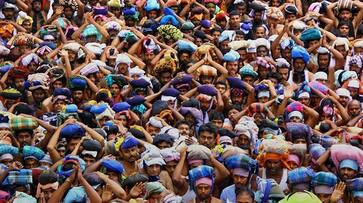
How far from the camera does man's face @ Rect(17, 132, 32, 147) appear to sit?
1255cm

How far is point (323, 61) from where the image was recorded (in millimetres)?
14914

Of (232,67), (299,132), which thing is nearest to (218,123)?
(299,132)

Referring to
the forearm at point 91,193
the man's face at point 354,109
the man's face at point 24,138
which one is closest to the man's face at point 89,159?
the forearm at point 91,193

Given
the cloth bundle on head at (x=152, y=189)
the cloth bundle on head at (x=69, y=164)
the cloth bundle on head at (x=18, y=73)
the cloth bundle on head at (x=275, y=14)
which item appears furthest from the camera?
the cloth bundle on head at (x=275, y=14)

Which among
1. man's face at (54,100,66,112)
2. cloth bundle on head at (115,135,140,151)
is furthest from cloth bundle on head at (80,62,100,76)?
cloth bundle on head at (115,135,140,151)

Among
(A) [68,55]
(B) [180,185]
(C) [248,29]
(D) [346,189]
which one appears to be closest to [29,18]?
(A) [68,55]

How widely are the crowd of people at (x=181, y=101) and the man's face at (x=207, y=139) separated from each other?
0.5 inches

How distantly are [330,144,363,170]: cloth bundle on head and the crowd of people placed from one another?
2cm

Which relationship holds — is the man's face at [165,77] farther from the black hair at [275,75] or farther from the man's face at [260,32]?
the man's face at [260,32]

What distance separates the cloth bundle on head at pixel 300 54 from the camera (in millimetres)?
14578

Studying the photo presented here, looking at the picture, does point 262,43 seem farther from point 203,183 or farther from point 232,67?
point 203,183

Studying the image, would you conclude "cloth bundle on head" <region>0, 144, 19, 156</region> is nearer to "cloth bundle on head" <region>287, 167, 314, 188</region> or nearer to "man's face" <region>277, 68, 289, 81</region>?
"cloth bundle on head" <region>287, 167, 314, 188</region>

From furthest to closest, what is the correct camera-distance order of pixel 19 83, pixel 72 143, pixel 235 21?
pixel 235 21
pixel 19 83
pixel 72 143

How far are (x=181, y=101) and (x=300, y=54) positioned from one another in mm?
1776
